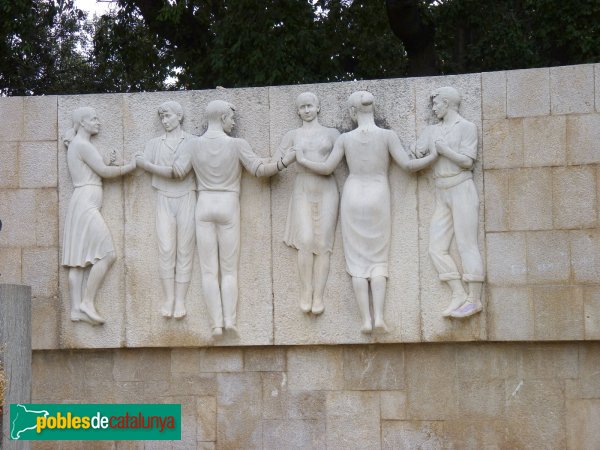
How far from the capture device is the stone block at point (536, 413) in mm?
12219

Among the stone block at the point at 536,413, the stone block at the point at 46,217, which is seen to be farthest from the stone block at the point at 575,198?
the stone block at the point at 46,217

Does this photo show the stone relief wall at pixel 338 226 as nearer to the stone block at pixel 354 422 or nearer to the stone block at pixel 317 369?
the stone block at pixel 317 369

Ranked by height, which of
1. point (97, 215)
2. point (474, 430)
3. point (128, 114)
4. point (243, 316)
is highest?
point (128, 114)

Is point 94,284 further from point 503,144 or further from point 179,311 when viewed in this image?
point 503,144

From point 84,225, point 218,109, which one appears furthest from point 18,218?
point 218,109

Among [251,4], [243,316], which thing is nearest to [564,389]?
[243,316]

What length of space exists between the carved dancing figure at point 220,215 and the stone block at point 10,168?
1613mm

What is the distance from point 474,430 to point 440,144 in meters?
2.62

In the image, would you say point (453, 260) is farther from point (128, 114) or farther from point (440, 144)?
point (128, 114)

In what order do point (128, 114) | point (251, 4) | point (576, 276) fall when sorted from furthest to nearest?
1. point (251, 4)
2. point (128, 114)
3. point (576, 276)

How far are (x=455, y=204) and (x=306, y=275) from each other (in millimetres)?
1519

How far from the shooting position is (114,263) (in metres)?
12.9

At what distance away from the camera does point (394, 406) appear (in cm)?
1248

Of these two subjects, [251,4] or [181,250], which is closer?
[181,250]
